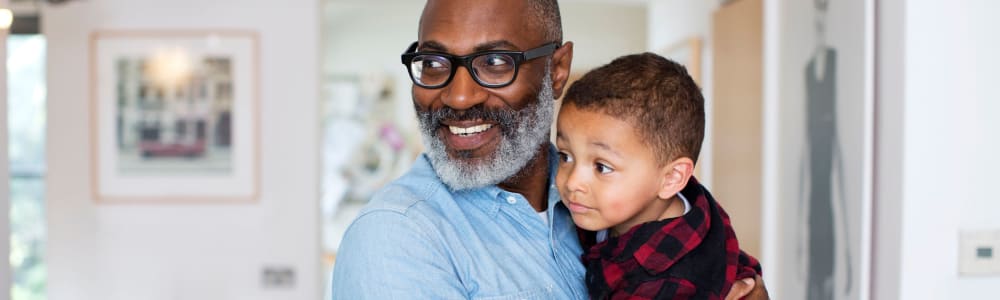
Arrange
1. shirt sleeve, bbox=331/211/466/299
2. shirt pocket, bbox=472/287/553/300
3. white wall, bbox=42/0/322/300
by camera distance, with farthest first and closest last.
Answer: white wall, bbox=42/0/322/300, shirt pocket, bbox=472/287/553/300, shirt sleeve, bbox=331/211/466/299

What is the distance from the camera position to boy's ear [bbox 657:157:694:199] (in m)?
1.30

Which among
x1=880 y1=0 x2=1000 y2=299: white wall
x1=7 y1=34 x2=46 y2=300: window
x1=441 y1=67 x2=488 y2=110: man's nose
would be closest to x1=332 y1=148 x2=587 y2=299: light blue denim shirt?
x1=441 y1=67 x2=488 y2=110: man's nose

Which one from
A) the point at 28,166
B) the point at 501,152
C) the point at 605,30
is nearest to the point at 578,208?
the point at 501,152

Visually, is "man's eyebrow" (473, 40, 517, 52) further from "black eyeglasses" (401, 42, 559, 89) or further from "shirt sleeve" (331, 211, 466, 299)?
"shirt sleeve" (331, 211, 466, 299)

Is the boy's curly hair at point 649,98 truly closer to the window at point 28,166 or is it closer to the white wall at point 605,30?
the window at point 28,166

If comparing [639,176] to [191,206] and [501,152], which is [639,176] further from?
[191,206]

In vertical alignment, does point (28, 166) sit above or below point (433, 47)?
below

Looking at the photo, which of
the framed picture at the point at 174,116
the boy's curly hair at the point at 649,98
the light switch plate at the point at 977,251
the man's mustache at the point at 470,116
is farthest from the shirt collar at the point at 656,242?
the framed picture at the point at 174,116

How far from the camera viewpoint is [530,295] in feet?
3.66

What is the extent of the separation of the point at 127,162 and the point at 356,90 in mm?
3123

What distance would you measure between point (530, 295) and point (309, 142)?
2.38 m

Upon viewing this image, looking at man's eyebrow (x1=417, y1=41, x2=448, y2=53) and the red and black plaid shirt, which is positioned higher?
man's eyebrow (x1=417, y1=41, x2=448, y2=53)

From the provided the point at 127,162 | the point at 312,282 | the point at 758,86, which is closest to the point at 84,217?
the point at 127,162

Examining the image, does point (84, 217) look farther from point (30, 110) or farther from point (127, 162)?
point (30, 110)
